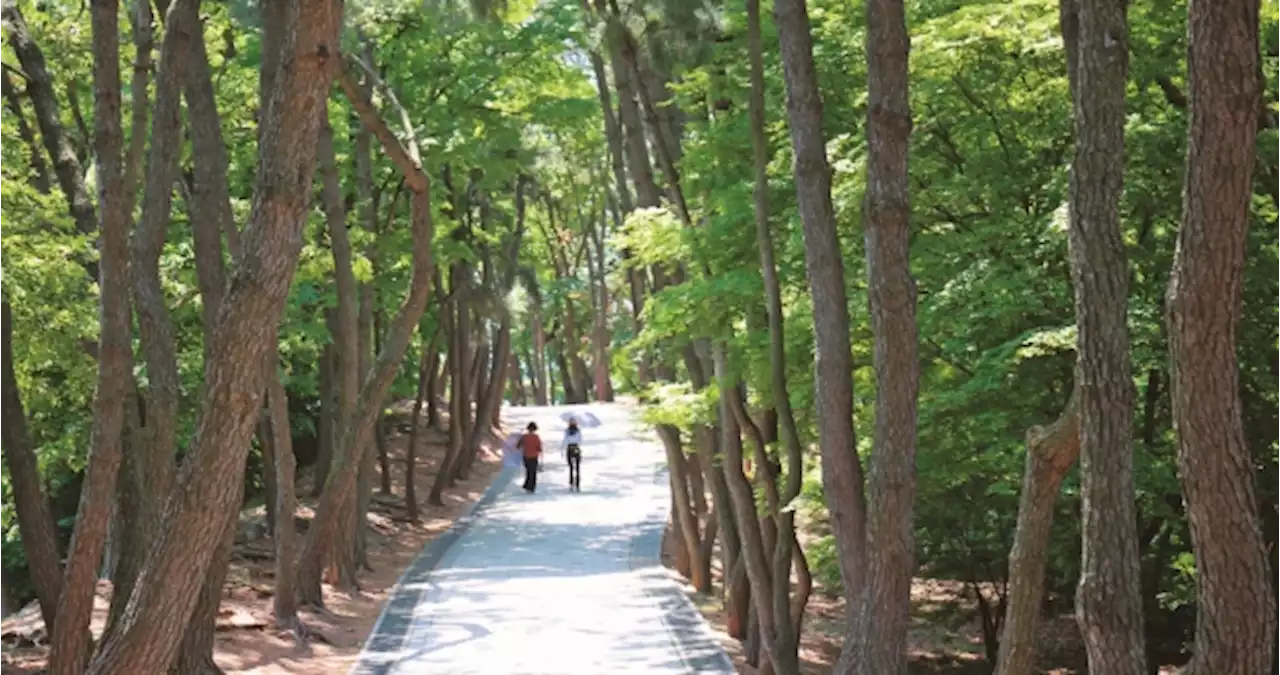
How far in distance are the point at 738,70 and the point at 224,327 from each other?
27.8 ft

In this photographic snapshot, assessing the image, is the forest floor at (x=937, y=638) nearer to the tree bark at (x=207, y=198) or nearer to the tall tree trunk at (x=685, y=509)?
the tall tree trunk at (x=685, y=509)

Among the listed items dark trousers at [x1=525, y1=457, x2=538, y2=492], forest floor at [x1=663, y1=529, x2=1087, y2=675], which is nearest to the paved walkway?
dark trousers at [x1=525, y1=457, x2=538, y2=492]

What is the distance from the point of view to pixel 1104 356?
754 cm

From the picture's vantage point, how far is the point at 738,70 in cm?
1453

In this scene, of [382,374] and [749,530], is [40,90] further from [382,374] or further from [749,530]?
[749,530]

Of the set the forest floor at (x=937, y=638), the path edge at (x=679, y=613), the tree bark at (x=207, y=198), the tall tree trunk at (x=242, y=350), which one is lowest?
the forest floor at (x=937, y=638)

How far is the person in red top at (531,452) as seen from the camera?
32594 millimetres

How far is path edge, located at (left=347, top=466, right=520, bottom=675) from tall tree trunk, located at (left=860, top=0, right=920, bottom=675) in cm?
643

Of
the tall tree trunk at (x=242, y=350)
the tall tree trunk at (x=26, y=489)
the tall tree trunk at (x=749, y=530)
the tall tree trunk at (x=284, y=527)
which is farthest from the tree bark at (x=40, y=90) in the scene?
the tall tree trunk at (x=242, y=350)

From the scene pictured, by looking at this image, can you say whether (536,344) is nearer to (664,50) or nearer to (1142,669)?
(664,50)

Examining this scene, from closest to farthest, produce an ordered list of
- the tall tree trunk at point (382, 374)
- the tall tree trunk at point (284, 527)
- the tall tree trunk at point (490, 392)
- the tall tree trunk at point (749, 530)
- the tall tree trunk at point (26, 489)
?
the tall tree trunk at point (26, 489) < the tall tree trunk at point (749, 530) < the tall tree trunk at point (382, 374) < the tall tree trunk at point (284, 527) < the tall tree trunk at point (490, 392)

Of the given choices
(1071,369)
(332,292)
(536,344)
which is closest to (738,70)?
(1071,369)

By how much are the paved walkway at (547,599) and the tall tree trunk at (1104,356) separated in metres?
7.48

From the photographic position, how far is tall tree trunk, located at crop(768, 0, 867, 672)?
1101cm
